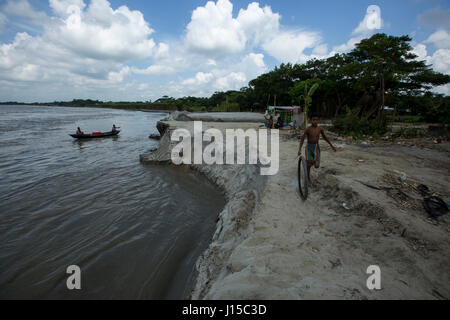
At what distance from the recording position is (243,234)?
3625mm

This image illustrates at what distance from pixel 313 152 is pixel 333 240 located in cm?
198

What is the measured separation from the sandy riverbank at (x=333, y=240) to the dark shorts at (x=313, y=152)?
0.75 metres

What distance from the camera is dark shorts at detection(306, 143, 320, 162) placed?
4375 mm

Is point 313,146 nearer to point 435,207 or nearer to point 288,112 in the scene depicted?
point 435,207

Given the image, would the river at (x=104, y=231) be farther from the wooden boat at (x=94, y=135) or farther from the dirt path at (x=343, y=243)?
the wooden boat at (x=94, y=135)

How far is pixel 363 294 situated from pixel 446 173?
578cm

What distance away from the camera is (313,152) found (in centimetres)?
440

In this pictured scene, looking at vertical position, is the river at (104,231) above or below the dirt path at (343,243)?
below

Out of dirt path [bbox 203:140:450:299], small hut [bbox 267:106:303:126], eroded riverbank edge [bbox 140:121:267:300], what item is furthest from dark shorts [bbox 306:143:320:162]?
small hut [bbox 267:106:303:126]

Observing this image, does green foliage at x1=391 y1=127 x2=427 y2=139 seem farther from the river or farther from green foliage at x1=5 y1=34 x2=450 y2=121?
the river

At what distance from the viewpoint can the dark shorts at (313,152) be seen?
4375 millimetres

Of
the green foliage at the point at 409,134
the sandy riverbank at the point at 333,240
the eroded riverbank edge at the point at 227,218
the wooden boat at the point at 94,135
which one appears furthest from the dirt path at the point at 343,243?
the wooden boat at the point at 94,135

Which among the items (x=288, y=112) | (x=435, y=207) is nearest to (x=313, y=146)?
(x=435, y=207)
